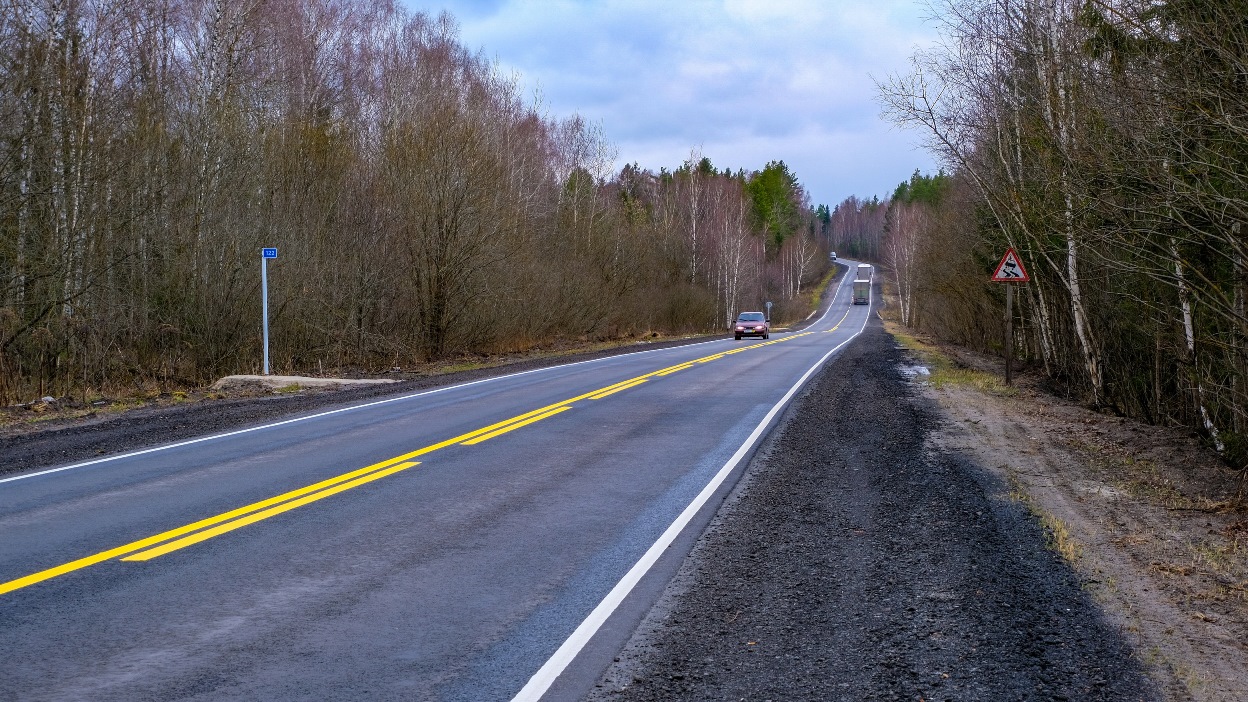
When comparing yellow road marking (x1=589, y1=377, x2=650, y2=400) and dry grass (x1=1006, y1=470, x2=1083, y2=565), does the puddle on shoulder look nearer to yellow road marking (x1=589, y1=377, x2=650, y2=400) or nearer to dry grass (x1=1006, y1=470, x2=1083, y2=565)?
yellow road marking (x1=589, y1=377, x2=650, y2=400)

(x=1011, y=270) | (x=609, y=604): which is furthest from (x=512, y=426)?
(x=1011, y=270)

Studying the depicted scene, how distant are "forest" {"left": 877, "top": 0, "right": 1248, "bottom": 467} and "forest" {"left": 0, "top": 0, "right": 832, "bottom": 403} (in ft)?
51.2

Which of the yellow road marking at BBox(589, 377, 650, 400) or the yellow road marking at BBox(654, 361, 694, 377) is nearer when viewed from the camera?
the yellow road marking at BBox(589, 377, 650, 400)

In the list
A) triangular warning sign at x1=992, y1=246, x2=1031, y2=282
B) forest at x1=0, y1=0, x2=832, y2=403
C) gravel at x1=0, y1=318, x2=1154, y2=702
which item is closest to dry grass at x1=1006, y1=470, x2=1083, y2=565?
gravel at x1=0, y1=318, x2=1154, y2=702

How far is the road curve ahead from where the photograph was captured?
15.0 feet

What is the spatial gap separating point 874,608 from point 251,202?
22.4 metres

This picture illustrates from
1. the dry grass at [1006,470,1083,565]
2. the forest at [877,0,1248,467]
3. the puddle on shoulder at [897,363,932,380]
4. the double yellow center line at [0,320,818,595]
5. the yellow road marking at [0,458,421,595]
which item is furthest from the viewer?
the puddle on shoulder at [897,363,932,380]

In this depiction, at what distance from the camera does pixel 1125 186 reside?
9922mm

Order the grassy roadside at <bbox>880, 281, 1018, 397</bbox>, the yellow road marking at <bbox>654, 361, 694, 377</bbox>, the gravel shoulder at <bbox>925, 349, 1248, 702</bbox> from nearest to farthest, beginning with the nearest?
the gravel shoulder at <bbox>925, 349, 1248, 702</bbox> → the grassy roadside at <bbox>880, 281, 1018, 397</bbox> → the yellow road marking at <bbox>654, 361, 694, 377</bbox>

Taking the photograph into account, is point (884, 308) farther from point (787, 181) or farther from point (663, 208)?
point (663, 208)

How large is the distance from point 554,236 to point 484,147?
14607mm

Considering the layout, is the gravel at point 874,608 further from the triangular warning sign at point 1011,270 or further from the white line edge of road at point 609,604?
the triangular warning sign at point 1011,270

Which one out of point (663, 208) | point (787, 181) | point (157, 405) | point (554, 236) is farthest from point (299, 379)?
point (787, 181)

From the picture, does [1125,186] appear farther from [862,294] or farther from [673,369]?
[862,294]
